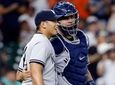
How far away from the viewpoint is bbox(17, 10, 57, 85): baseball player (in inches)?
241

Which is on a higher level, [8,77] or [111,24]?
[111,24]

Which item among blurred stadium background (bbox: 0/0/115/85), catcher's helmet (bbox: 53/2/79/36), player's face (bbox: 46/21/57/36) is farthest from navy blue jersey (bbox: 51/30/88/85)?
blurred stadium background (bbox: 0/0/115/85)

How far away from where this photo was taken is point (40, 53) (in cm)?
620

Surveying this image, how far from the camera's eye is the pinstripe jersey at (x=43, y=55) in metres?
6.20

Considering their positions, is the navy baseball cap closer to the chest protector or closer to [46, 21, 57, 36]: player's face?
[46, 21, 57, 36]: player's face

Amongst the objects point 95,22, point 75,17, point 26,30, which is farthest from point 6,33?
point 75,17

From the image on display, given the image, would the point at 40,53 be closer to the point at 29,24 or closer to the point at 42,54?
the point at 42,54

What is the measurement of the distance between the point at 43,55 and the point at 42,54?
0.05 feet

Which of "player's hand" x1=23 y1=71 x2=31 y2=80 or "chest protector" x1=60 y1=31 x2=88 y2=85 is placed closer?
"player's hand" x1=23 y1=71 x2=31 y2=80

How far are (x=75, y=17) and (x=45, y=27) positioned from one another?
0.55m

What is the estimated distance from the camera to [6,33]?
45.5 ft

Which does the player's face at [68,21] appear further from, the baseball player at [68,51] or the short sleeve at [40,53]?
the short sleeve at [40,53]

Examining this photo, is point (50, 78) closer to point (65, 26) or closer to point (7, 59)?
point (65, 26)

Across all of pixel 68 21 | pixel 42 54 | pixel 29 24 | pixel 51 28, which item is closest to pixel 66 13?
pixel 68 21
